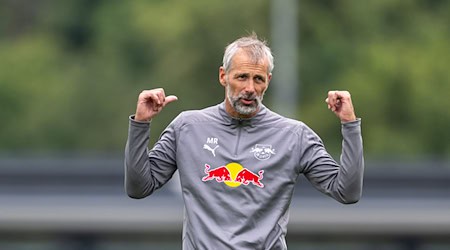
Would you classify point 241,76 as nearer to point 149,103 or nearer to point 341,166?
point 149,103

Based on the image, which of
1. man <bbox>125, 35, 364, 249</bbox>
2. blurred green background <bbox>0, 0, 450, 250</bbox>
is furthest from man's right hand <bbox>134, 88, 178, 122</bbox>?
blurred green background <bbox>0, 0, 450, 250</bbox>

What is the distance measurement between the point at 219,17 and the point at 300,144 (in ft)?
104

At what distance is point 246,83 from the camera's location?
25.3ft

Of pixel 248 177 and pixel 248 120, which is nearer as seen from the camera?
pixel 248 177

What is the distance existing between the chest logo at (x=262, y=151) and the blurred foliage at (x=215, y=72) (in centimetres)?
2618

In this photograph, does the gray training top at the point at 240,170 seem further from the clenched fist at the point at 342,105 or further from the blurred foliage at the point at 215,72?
the blurred foliage at the point at 215,72

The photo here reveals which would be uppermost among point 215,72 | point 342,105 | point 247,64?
point 247,64

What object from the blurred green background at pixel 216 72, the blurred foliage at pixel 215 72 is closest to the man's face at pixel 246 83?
the blurred green background at pixel 216 72

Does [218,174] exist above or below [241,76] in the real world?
below

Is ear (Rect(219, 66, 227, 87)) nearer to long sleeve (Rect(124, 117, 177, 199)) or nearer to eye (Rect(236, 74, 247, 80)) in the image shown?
eye (Rect(236, 74, 247, 80))

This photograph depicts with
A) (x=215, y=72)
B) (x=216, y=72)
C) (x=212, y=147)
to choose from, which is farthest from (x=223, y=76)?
(x=215, y=72)

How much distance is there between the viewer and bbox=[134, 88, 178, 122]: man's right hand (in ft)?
25.4

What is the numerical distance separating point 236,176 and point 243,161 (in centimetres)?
8

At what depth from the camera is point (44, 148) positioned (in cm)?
3703
